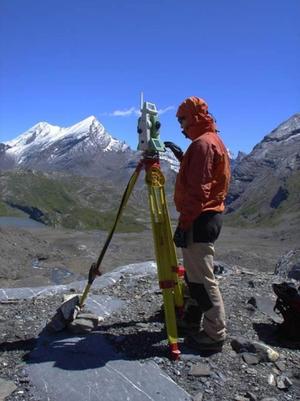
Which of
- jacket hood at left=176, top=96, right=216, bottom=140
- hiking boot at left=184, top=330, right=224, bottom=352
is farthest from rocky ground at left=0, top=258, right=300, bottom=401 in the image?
jacket hood at left=176, top=96, right=216, bottom=140

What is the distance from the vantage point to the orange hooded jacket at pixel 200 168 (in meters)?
6.36

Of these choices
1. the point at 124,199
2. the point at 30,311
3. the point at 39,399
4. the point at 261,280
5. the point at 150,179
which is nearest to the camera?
the point at 39,399

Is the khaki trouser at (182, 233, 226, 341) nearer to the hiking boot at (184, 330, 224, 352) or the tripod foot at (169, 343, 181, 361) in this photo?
the hiking boot at (184, 330, 224, 352)

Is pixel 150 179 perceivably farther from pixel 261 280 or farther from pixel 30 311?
pixel 261 280

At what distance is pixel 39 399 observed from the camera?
221 inches

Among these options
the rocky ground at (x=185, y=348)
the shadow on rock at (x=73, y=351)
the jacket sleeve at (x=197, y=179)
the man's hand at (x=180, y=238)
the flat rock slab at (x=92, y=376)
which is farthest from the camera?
the man's hand at (x=180, y=238)

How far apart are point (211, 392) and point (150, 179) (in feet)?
8.88

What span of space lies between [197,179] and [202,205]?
1.05 ft

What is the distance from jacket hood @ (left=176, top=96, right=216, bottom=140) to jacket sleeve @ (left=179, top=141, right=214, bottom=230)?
409 millimetres

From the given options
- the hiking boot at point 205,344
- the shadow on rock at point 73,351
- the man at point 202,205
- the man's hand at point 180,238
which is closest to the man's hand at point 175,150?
the man at point 202,205

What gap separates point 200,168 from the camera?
6359mm

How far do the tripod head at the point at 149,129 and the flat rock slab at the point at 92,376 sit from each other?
265cm

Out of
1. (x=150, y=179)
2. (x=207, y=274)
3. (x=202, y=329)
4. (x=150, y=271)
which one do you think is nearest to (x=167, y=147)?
(x=150, y=179)

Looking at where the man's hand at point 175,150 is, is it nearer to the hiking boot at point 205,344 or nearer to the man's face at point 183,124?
the man's face at point 183,124
